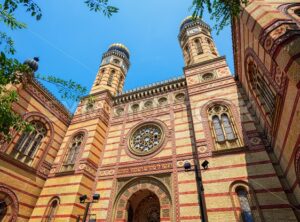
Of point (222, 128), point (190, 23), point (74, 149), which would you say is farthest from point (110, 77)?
point (222, 128)

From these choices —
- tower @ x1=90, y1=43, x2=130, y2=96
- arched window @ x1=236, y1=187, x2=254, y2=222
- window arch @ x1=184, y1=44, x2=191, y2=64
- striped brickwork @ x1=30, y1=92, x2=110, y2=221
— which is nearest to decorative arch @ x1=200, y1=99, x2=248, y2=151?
arched window @ x1=236, y1=187, x2=254, y2=222

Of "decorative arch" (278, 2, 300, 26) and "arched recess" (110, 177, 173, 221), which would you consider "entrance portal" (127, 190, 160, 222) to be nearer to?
"arched recess" (110, 177, 173, 221)

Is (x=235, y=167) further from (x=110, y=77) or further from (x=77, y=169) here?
(x=110, y=77)

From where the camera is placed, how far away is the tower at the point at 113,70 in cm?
1752

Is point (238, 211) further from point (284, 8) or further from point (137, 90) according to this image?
point (137, 90)

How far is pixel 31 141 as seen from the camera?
11508mm

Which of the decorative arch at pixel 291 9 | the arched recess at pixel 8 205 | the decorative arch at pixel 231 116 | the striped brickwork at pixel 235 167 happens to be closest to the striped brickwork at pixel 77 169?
the arched recess at pixel 8 205

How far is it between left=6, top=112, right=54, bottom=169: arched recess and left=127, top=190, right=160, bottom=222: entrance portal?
592 cm

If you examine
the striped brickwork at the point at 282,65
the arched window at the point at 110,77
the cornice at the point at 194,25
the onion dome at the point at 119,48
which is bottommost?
the striped brickwork at the point at 282,65

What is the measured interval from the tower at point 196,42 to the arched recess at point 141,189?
9.23 metres

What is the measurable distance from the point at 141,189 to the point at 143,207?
5.26 ft

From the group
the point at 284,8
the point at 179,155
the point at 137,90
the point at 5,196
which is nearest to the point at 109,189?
the point at 179,155

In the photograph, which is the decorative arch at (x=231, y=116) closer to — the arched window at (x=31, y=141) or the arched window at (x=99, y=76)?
the arched window at (x=31, y=141)

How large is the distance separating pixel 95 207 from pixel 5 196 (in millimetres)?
4240
